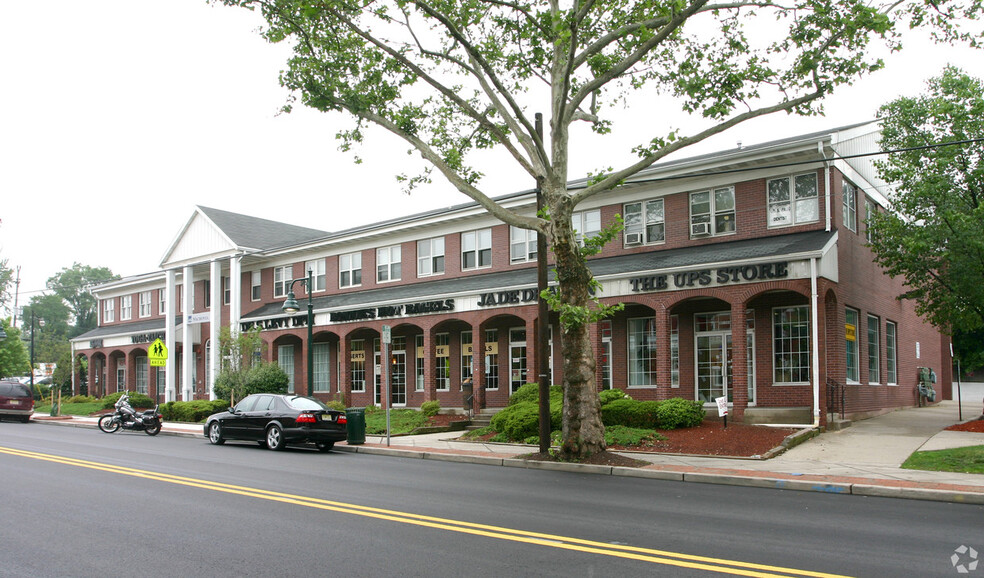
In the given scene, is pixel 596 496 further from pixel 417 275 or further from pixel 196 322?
pixel 196 322

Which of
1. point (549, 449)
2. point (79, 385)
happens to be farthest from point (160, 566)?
point (79, 385)

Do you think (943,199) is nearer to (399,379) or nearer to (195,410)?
(399,379)

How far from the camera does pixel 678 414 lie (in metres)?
19.0

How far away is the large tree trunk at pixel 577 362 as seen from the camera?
49.5 feet

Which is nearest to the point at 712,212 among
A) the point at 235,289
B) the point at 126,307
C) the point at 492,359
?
the point at 492,359

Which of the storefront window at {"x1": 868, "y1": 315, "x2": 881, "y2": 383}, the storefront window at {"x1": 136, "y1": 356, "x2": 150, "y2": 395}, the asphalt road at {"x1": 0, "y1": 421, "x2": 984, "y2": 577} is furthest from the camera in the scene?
the storefront window at {"x1": 136, "y1": 356, "x2": 150, "y2": 395}

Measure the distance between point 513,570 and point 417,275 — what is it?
1008 inches

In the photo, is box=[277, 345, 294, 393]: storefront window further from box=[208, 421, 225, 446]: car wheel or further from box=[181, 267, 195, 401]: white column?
box=[208, 421, 225, 446]: car wheel

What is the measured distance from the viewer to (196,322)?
3994 centimetres

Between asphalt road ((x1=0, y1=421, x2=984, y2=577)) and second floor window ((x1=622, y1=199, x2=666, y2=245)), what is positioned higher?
second floor window ((x1=622, y1=199, x2=666, y2=245))

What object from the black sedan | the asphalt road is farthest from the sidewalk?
the black sedan

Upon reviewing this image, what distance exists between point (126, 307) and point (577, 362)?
142 ft

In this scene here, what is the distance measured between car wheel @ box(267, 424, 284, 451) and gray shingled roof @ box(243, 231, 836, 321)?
926 centimetres

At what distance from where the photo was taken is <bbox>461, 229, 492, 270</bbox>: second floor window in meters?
29.0
